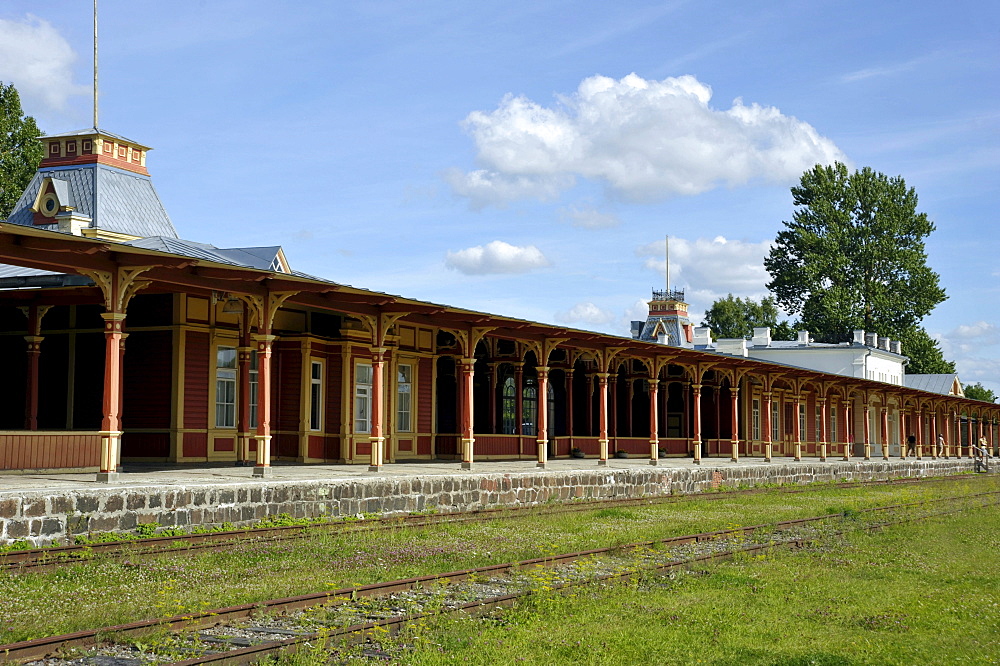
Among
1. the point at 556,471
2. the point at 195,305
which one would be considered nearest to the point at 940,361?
the point at 556,471

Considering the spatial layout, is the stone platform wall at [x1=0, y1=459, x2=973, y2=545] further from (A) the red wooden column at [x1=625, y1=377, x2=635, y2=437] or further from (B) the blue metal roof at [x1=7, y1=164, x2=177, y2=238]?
(B) the blue metal roof at [x1=7, y1=164, x2=177, y2=238]

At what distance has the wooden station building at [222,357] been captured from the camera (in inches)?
631

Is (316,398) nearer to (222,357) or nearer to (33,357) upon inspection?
(222,357)

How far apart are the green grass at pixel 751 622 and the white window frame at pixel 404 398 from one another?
13735 mm

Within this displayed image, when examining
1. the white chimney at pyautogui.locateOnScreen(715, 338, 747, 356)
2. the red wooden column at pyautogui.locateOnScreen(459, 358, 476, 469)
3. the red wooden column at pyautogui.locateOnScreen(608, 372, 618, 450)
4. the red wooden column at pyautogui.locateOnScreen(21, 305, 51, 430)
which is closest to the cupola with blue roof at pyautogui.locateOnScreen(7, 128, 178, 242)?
the red wooden column at pyautogui.locateOnScreen(21, 305, 51, 430)

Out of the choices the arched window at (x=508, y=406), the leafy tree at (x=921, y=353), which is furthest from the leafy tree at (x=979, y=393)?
the arched window at (x=508, y=406)

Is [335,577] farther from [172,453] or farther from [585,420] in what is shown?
[585,420]

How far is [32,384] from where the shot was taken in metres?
19.9

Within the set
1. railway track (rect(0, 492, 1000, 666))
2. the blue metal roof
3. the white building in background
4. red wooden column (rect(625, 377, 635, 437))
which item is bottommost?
railway track (rect(0, 492, 1000, 666))

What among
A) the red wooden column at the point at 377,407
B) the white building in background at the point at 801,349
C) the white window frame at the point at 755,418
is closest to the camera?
the red wooden column at the point at 377,407

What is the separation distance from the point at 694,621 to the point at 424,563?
389 cm

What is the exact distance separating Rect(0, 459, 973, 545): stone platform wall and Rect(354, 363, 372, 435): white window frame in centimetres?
393

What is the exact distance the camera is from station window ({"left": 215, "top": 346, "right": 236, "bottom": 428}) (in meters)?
20.6

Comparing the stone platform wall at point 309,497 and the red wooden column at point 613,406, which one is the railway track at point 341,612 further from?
the red wooden column at point 613,406
